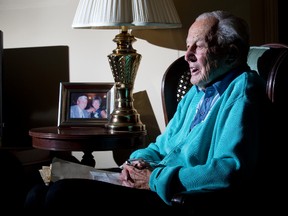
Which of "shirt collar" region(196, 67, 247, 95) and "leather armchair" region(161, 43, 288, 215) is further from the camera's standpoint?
"shirt collar" region(196, 67, 247, 95)

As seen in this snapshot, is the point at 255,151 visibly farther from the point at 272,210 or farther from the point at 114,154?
the point at 114,154

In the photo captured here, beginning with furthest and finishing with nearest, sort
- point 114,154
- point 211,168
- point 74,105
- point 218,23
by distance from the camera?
point 114,154 → point 74,105 → point 218,23 → point 211,168

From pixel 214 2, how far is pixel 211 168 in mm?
1303

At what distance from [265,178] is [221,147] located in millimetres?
170

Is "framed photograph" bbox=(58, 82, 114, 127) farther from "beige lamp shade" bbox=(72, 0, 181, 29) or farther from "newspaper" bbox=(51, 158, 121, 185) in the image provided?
"newspaper" bbox=(51, 158, 121, 185)

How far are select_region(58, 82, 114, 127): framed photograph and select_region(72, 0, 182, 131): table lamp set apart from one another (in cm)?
13

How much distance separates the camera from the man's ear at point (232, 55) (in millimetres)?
1763

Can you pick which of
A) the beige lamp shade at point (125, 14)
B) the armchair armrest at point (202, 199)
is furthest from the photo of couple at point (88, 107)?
the armchair armrest at point (202, 199)

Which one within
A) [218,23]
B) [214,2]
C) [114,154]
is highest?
[214,2]

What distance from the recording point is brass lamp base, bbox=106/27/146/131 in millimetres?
2518

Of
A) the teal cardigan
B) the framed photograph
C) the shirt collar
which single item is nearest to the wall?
the framed photograph

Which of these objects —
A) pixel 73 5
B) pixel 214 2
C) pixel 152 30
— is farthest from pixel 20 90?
pixel 214 2

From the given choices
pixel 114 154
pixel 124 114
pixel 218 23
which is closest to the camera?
pixel 218 23

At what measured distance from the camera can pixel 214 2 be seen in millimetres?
2668
